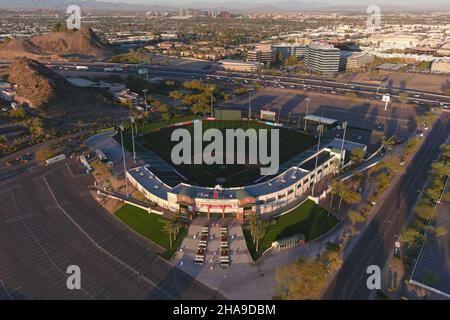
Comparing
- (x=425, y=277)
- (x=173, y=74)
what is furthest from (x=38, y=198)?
(x=173, y=74)

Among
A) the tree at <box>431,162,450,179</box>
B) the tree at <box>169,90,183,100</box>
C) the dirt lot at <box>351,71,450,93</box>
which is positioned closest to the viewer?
the tree at <box>431,162,450,179</box>

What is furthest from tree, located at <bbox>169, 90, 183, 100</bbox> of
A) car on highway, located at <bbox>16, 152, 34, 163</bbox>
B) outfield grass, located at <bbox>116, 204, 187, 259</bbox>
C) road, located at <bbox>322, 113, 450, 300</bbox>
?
road, located at <bbox>322, 113, 450, 300</bbox>

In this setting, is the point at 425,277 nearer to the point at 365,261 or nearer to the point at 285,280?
the point at 365,261

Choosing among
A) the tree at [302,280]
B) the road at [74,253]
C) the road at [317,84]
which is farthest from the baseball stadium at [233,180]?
the road at [317,84]

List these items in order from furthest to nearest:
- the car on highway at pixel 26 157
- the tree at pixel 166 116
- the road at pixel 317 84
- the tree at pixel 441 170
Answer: the road at pixel 317 84
the tree at pixel 166 116
the car on highway at pixel 26 157
the tree at pixel 441 170

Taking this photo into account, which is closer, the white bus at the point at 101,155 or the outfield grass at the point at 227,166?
the outfield grass at the point at 227,166

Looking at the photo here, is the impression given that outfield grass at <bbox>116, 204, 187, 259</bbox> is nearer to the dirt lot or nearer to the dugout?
the dugout

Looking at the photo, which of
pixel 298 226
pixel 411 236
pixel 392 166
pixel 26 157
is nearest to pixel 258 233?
pixel 298 226

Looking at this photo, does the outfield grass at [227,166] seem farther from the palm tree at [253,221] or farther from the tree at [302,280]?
the tree at [302,280]
